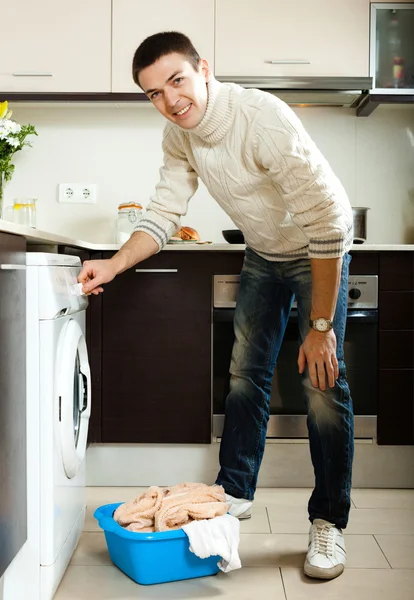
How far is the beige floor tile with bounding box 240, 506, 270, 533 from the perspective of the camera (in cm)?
220

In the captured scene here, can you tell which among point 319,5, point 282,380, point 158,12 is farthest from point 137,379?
point 319,5

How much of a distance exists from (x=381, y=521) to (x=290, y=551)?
0.43m

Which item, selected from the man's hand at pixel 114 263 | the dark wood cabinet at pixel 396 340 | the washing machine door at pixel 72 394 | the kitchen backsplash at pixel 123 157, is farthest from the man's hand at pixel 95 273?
the kitchen backsplash at pixel 123 157

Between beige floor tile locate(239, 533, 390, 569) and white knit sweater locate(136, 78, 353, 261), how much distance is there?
0.83 meters

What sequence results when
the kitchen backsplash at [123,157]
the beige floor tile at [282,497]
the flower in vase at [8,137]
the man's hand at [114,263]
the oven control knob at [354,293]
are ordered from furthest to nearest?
the kitchen backsplash at [123,157], the flower in vase at [8,137], the oven control knob at [354,293], the beige floor tile at [282,497], the man's hand at [114,263]

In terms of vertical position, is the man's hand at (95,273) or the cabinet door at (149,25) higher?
the cabinet door at (149,25)

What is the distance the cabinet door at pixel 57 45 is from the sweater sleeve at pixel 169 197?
957 mm

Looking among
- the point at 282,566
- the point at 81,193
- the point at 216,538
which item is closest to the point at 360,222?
the point at 81,193

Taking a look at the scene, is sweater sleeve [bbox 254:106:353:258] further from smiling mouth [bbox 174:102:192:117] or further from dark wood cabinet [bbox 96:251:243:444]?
dark wood cabinet [bbox 96:251:243:444]

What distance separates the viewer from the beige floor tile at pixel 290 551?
1.95m

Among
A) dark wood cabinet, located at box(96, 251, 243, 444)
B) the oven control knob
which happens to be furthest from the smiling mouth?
the oven control knob

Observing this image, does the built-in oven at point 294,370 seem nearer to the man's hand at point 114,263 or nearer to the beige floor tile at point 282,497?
the beige floor tile at point 282,497

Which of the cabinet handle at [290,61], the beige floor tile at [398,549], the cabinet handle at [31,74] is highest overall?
the cabinet handle at [290,61]

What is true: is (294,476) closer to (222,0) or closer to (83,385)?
(83,385)
